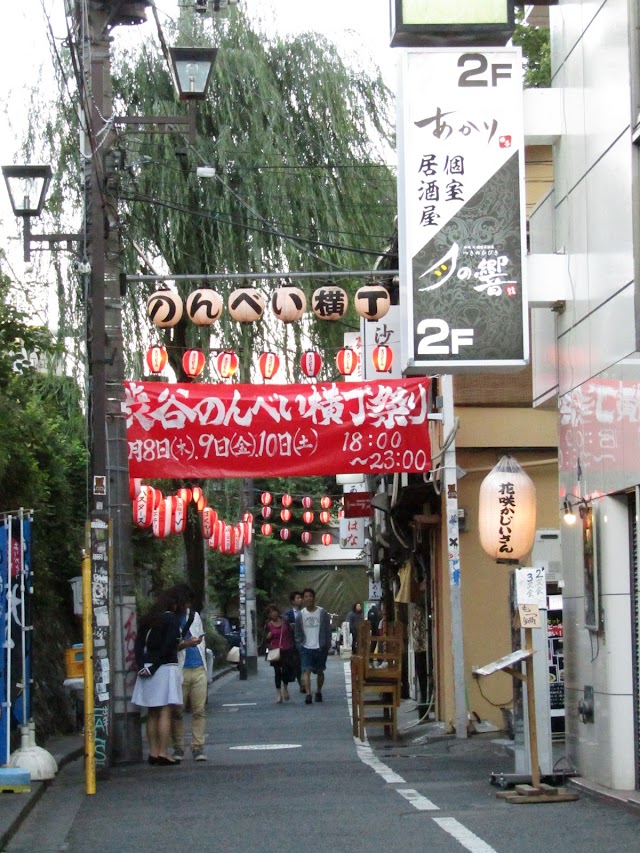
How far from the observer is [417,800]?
1046 cm

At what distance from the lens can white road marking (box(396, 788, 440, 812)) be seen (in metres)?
9.96

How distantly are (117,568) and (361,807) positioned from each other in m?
5.25

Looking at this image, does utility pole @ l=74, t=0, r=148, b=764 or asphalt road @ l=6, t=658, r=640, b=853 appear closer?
asphalt road @ l=6, t=658, r=640, b=853

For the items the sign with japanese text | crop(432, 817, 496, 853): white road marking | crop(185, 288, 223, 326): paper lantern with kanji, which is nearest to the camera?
crop(432, 817, 496, 853): white road marking

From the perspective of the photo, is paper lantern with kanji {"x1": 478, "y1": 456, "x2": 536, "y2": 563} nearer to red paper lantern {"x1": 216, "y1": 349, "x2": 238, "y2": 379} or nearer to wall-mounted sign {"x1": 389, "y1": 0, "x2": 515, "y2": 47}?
wall-mounted sign {"x1": 389, "y1": 0, "x2": 515, "y2": 47}

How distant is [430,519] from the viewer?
17922 millimetres

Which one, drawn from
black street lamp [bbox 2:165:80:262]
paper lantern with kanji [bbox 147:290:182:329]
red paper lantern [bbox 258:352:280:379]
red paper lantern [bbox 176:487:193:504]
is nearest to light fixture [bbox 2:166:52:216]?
black street lamp [bbox 2:165:80:262]

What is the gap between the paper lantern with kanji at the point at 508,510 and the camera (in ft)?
41.5

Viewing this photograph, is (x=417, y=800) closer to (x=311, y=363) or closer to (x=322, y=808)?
(x=322, y=808)

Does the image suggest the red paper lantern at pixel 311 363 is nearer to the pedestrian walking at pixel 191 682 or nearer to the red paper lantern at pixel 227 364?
the red paper lantern at pixel 227 364

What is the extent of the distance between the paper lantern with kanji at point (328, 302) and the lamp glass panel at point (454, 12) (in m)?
5.55

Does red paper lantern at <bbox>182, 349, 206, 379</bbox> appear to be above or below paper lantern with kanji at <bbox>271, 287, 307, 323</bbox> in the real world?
below

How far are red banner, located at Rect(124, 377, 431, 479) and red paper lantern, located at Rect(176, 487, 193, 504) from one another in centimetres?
749

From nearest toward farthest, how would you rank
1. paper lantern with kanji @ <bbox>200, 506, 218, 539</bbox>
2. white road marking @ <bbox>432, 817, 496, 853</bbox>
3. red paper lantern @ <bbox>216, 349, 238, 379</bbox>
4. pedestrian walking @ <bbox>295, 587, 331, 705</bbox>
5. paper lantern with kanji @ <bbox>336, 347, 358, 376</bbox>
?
white road marking @ <bbox>432, 817, 496, 853</bbox> < paper lantern with kanji @ <bbox>336, 347, 358, 376</bbox> < red paper lantern @ <bbox>216, 349, 238, 379</bbox> < pedestrian walking @ <bbox>295, 587, 331, 705</bbox> < paper lantern with kanji @ <bbox>200, 506, 218, 539</bbox>
